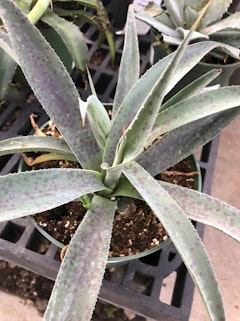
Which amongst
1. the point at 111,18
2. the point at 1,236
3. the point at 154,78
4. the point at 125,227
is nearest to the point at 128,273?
the point at 125,227

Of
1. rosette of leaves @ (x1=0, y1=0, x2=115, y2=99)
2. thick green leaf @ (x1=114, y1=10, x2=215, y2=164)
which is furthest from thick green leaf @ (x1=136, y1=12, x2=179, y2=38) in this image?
thick green leaf @ (x1=114, y1=10, x2=215, y2=164)

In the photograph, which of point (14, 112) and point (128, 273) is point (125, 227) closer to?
point (128, 273)

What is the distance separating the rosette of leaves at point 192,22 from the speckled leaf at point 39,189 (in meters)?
0.38

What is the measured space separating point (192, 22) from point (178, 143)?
1.09 ft

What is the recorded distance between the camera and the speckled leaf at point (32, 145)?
607 millimetres

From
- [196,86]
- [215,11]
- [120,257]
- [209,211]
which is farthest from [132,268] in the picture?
[215,11]

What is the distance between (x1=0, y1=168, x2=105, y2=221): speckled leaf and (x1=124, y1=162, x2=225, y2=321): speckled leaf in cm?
7

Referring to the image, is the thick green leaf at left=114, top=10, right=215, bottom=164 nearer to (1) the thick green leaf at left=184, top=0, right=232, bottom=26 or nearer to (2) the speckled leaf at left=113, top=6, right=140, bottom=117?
(2) the speckled leaf at left=113, top=6, right=140, bottom=117

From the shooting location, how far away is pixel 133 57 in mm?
635

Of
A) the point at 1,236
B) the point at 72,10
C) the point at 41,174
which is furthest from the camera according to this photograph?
the point at 72,10

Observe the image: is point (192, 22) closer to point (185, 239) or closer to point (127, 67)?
point (127, 67)

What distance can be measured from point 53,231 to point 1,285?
365 millimetres

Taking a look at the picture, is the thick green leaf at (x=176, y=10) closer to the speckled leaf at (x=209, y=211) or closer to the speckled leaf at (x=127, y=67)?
the speckled leaf at (x=127, y=67)

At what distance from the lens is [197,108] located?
575 mm
